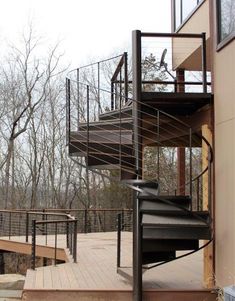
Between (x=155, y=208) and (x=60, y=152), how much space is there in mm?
20883

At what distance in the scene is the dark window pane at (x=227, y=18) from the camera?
6.62 m

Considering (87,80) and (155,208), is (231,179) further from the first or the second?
(87,80)

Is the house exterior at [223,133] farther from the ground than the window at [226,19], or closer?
closer

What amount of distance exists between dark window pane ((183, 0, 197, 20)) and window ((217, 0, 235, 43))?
6.45 ft

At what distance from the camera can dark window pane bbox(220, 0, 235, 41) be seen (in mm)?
6619

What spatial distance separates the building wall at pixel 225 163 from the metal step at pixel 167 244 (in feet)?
1.28

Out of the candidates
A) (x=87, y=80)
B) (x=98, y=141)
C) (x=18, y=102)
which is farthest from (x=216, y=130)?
(x=18, y=102)

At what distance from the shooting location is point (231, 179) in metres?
6.40

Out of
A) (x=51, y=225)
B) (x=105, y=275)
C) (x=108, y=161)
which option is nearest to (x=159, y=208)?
(x=108, y=161)

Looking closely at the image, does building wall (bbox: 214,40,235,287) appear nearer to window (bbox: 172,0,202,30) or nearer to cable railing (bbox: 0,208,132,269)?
window (bbox: 172,0,202,30)

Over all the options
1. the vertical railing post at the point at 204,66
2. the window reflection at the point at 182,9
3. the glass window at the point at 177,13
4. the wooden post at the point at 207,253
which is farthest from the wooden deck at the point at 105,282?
the glass window at the point at 177,13

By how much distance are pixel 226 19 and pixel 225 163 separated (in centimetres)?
195

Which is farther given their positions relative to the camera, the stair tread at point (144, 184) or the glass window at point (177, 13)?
the glass window at point (177, 13)

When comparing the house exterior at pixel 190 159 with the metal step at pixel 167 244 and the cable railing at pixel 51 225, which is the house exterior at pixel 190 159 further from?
the cable railing at pixel 51 225
